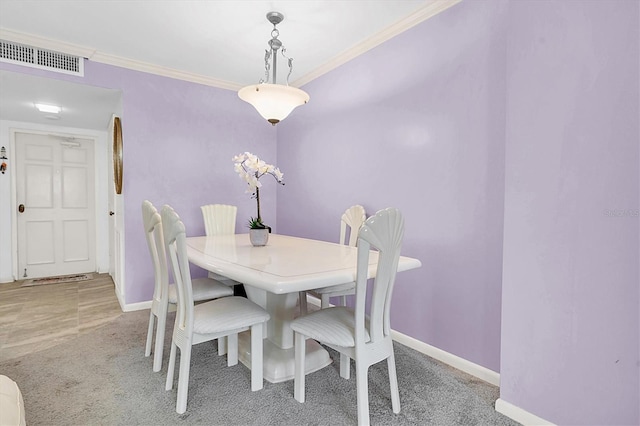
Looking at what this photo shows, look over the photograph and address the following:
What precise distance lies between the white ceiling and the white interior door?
124 cm

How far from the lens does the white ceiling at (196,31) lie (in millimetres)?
2322

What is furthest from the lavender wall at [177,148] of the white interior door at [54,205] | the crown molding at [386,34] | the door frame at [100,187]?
the white interior door at [54,205]

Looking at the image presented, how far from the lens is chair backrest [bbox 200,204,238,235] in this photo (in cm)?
335

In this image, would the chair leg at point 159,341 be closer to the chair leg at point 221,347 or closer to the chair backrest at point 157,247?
the chair backrest at point 157,247

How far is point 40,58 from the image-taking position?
2.92 m

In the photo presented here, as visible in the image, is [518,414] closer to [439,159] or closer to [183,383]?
[439,159]

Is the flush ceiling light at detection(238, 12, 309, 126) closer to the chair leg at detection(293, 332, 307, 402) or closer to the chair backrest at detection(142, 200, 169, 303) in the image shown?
the chair backrest at detection(142, 200, 169, 303)

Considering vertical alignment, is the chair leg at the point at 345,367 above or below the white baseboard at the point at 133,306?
above

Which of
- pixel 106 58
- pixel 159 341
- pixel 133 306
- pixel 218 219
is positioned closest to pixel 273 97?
pixel 218 219

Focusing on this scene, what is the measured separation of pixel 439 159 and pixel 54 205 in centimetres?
515

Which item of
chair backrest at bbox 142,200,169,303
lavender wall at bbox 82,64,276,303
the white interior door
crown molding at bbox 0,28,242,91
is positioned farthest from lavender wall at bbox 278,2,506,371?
the white interior door

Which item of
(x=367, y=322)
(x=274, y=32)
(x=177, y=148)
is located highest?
(x=274, y=32)

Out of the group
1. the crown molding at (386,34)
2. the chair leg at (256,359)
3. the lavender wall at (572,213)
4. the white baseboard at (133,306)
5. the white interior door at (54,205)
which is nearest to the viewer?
the lavender wall at (572,213)

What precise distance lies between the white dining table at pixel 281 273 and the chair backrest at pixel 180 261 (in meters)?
0.11
